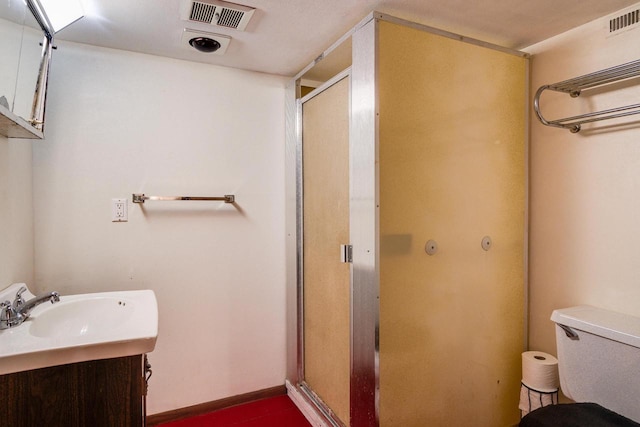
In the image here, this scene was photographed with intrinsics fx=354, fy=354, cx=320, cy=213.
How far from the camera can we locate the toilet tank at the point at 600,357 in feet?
4.27

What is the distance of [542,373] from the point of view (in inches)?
63.8

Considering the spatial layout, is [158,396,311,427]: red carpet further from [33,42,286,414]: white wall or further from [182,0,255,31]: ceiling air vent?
[182,0,255,31]: ceiling air vent

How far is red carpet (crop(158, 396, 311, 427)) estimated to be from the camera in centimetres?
201

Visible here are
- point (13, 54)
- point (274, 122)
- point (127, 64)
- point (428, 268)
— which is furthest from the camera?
point (274, 122)

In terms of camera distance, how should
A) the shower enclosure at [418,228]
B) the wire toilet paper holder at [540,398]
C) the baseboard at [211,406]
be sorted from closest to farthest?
the shower enclosure at [418,228], the wire toilet paper holder at [540,398], the baseboard at [211,406]

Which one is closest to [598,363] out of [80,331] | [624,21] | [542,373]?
[542,373]

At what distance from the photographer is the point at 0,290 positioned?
1380 millimetres

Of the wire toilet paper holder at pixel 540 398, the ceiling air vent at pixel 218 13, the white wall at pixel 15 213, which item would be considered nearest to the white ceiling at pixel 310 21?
the ceiling air vent at pixel 218 13

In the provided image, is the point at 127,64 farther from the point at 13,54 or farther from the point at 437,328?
the point at 437,328

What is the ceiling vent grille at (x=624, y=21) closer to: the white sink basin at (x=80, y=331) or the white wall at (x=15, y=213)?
the white sink basin at (x=80, y=331)

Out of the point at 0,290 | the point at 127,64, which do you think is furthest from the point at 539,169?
the point at 0,290

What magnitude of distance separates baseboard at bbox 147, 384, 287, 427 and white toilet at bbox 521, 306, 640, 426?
152cm

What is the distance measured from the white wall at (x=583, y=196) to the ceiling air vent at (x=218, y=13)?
147 cm

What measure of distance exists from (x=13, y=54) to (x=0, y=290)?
35.0 inches
